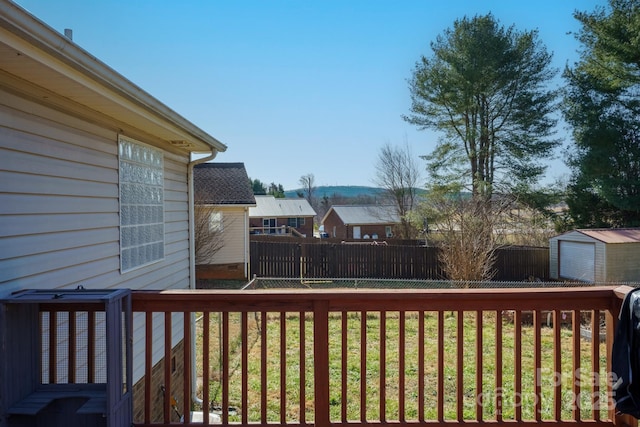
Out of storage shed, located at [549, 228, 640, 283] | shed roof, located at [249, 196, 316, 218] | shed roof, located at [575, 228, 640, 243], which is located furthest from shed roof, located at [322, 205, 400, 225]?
shed roof, located at [575, 228, 640, 243]

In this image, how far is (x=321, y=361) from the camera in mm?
2117

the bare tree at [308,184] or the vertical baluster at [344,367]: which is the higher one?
the bare tree at [308,184]

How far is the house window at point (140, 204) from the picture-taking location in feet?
13.4

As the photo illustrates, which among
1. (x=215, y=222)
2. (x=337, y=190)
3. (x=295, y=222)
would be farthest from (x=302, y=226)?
(x=337, y=190)

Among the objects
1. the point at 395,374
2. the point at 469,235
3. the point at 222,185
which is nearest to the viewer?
the point at 395,374

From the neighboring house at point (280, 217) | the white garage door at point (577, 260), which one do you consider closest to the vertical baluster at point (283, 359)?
the white garage door at point (577, 260)

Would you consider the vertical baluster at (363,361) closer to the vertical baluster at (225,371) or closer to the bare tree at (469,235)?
the vertical baluster at (225,371)

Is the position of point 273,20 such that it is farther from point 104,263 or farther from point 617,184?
point 617,184

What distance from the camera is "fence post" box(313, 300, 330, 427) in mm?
2105

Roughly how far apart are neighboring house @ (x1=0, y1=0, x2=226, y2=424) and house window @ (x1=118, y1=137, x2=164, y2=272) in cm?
1

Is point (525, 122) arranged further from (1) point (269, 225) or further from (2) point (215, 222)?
(1) point (269, 225)

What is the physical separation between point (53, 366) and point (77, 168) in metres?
A: 1.67

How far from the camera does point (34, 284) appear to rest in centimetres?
268

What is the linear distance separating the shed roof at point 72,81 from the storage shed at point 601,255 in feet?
41.9
